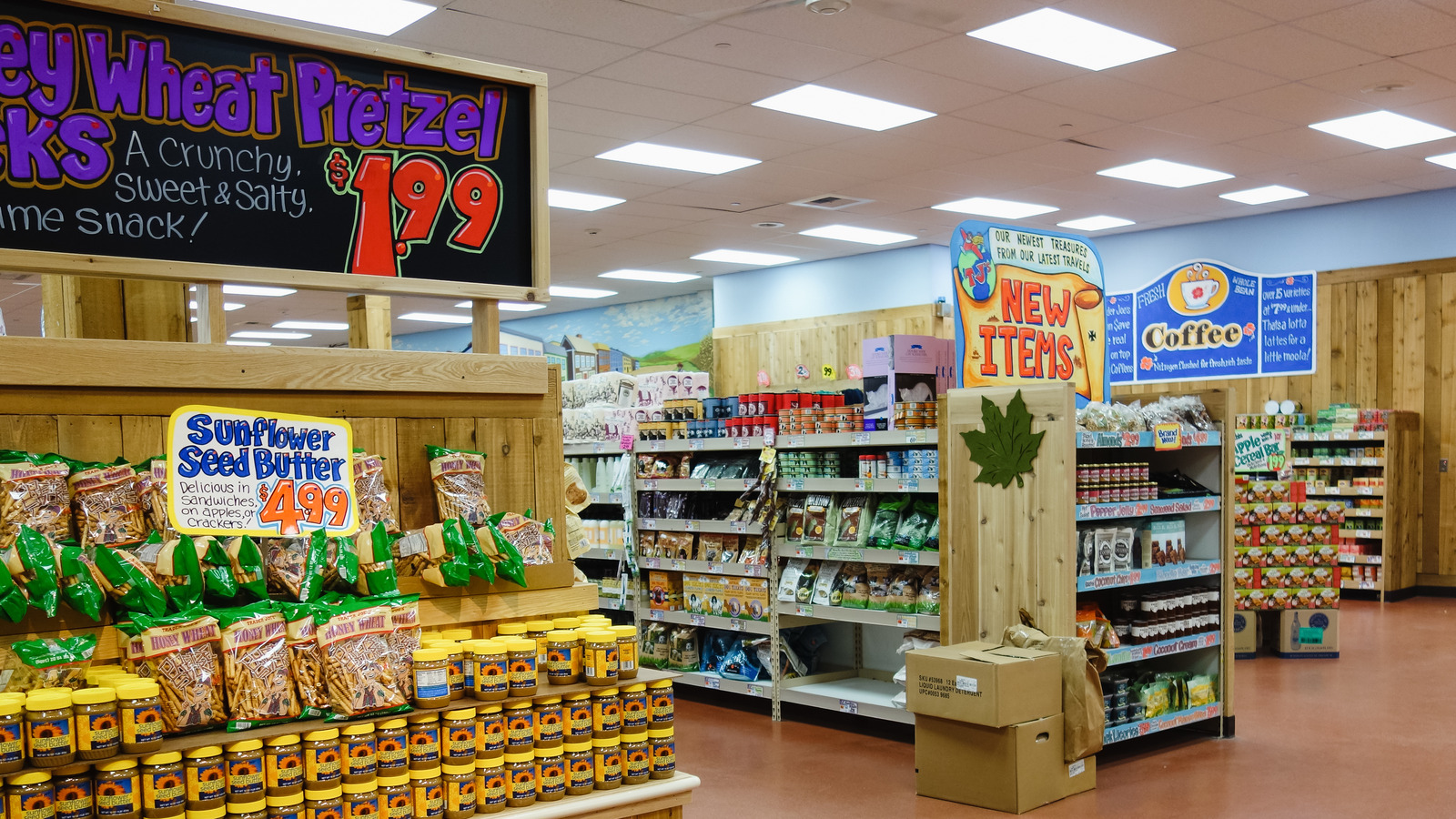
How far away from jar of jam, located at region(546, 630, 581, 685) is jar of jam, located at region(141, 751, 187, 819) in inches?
28.1

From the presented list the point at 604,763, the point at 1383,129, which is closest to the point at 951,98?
the point at 1383,129

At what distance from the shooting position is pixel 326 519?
231 centimetres

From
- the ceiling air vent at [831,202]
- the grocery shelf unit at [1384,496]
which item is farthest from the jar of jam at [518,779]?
the grocery shelf unit at [1384,496]

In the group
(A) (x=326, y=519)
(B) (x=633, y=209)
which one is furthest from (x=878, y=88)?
(A) (x=326, y=519)

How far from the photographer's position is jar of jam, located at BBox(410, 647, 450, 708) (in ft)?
7.08

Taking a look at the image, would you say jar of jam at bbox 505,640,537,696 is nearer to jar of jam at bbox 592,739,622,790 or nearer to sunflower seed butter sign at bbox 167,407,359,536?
jar of jam at bbox 592,739,622,790

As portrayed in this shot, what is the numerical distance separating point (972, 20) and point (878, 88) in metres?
1.21

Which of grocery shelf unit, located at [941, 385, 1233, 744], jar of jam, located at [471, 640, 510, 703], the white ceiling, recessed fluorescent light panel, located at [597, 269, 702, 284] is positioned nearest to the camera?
jar of jam, located at [471, 640, 510, 703]

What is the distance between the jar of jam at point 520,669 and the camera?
2.26m

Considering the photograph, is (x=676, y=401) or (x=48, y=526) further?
(x=676, y=401)

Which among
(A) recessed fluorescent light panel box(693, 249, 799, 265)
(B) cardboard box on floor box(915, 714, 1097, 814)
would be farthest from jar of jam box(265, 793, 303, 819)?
(A) recessed fluorescent light panel box(693, 249, 799, 265)

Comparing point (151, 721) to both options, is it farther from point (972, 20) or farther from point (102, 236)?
point (972, 20)

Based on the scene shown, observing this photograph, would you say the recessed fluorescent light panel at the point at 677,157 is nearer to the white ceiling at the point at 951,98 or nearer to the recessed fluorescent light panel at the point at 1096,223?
the white ceiling at the point at 951,98

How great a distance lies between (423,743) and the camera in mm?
2137
